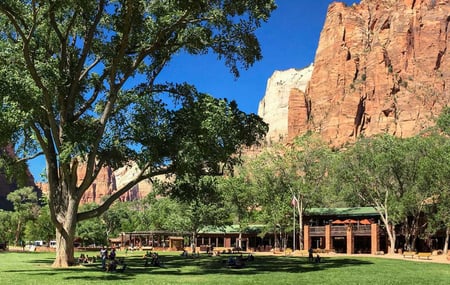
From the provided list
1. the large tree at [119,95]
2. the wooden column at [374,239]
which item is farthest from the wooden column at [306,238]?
the large tree at [119,95]

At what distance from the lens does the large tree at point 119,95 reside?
25.8m

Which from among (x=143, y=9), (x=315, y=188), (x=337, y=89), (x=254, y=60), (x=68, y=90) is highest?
(x=337, y=89)

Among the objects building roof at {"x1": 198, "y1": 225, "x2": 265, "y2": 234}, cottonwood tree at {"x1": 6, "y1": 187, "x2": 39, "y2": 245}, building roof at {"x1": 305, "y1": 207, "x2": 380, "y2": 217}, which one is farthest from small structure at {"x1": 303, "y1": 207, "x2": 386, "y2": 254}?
cottonwood tree at {"x1": 6, "y1": 187, "x2": 39, "y2": 245}

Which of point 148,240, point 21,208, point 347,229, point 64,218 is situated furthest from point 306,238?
point 21,208

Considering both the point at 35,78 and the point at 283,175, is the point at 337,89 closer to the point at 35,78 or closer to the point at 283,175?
the point at 283,175

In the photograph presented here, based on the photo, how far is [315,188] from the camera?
65938mm

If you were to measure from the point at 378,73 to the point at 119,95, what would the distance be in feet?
478

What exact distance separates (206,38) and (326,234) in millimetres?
43114

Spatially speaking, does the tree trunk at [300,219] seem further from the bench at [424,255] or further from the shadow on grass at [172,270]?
the shadow on grass at [172,270]

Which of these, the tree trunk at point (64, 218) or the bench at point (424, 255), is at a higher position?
the tree trunk at point (64, 218)

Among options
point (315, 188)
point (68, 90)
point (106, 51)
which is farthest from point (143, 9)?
point (315, 188)

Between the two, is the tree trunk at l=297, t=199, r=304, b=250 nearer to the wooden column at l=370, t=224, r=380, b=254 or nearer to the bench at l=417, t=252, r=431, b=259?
the wooden column at l=370, t=224, r=380, b=254

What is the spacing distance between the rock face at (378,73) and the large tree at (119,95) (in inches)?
4907

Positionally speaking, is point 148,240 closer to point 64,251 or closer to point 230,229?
point 230,229
